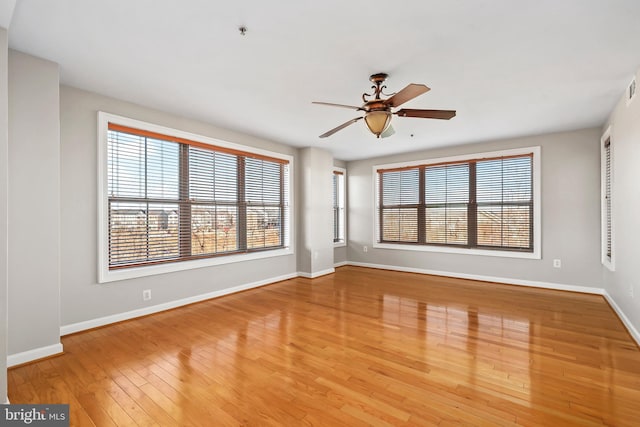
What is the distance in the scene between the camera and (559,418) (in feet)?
6.12

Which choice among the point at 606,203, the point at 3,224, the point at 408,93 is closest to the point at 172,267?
the point at 3,224

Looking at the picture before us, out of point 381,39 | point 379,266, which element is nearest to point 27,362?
point 381,39

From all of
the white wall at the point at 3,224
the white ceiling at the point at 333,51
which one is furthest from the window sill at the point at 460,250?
the white wall at the point at 3,224

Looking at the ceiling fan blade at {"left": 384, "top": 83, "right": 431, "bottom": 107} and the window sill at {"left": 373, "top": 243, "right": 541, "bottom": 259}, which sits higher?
the ceiling fan blade at {"left": 384, "top": 83, "right": 431, "bottom": 107}

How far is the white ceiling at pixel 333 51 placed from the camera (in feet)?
6.59

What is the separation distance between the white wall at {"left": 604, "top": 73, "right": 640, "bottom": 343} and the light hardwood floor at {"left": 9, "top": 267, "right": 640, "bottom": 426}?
330mm

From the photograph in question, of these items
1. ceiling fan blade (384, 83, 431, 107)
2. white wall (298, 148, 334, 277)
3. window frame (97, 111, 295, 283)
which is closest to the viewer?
ceiling fan blade (384, 83, 431, 107)

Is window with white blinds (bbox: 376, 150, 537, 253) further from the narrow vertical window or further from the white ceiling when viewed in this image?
the white ceiling

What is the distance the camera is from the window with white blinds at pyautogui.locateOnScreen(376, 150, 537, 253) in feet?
17.4

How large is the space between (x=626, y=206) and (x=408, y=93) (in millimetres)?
2748

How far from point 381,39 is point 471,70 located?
1.06 meters

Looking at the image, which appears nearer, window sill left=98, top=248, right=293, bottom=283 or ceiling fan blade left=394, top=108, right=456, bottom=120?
ceiling fan blade left=394, top=108, right=456, bottom=120

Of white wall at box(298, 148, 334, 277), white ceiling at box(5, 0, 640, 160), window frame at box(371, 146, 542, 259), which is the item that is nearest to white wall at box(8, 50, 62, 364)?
white ceiling at box(5, 0, 640, 160)

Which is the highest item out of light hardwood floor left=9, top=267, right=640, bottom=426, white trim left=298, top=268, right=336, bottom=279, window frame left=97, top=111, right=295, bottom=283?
window frame left=97, top=111, right=295, bottom=283
